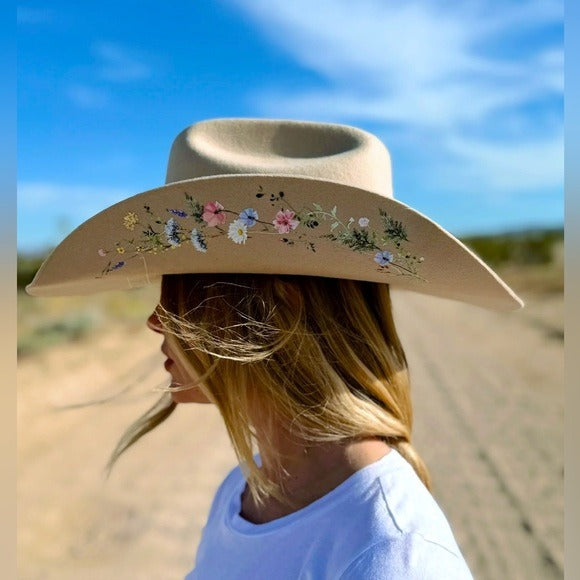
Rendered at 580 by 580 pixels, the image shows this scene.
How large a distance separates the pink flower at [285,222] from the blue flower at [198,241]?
14cm

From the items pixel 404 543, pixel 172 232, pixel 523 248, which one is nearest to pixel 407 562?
pixel 404 543

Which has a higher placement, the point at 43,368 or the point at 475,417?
the point at 475,417

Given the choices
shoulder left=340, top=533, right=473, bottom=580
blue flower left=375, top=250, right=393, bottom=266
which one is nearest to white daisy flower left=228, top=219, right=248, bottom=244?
blue flower left=375, top=250, right=393, bottom=266

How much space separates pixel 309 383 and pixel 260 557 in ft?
1.07

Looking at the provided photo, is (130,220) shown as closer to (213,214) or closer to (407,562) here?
(213,214)

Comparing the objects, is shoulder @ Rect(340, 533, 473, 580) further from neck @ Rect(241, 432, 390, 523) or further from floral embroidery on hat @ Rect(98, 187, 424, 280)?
floral embroidery on hat @ Rect(98, 187, 424, 280)

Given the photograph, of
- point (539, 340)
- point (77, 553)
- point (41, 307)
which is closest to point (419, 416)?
point (77, 553)

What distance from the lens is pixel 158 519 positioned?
163 inches

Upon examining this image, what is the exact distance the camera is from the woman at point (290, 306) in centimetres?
114

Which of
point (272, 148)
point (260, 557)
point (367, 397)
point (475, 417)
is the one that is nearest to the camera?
point (260, 557)

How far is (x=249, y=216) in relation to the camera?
119 centimetres

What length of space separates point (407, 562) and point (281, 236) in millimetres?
581

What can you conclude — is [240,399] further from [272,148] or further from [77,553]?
[77,553]

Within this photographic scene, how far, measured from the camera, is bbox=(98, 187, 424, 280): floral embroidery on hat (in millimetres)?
1169
